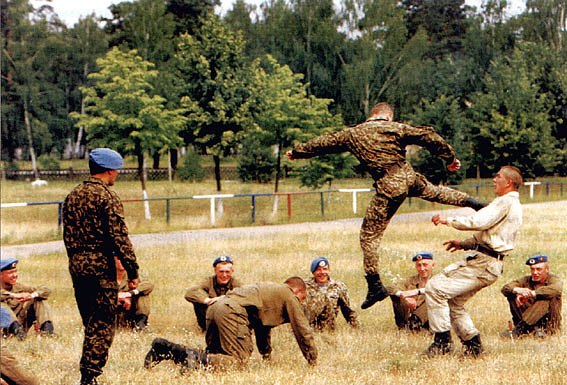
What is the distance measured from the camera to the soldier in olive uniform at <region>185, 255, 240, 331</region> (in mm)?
9875

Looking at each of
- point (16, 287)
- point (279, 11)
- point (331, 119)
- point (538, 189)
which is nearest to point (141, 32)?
point (279, 11)

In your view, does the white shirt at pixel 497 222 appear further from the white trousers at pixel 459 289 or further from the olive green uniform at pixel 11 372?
the olive green uniform at pixel 11 372

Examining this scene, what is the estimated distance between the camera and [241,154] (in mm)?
50875

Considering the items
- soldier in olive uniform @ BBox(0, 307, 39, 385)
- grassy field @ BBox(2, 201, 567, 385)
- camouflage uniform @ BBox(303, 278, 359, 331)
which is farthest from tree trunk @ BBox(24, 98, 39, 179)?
soldier in olive uniform @ BBox(0, 307, 39, 385)

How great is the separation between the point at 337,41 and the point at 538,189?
62.9 feet

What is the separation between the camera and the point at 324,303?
10.3 metres

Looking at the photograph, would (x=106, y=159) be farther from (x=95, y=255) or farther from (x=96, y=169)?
(x=95, y=255)

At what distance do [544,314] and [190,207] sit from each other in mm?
25422

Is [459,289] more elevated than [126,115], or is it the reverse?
[126,115]

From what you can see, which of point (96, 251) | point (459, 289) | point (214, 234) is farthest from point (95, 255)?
point (214, 234)

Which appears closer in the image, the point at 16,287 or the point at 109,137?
the point at 16,287

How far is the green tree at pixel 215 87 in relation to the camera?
35.3 meters

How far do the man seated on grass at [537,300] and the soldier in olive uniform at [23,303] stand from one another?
581 cm

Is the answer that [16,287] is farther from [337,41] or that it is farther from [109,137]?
[337,41]
